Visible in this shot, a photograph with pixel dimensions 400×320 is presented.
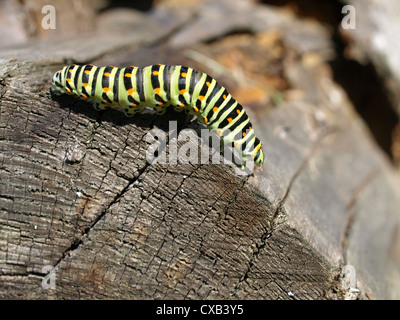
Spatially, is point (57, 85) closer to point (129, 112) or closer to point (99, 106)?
point (99, 106)

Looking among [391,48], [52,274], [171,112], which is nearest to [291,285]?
[171,112]

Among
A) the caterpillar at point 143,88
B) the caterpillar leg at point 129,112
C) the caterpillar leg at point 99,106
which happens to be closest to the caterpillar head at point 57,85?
the caterpillar at point 143,88

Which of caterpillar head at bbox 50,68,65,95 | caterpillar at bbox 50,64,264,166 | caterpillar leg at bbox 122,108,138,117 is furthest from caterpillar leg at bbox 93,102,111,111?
caterpillar head at bbox 50,68,65,95

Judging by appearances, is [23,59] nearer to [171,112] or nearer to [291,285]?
[171,112]

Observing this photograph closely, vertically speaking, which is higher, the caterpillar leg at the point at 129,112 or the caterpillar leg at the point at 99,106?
the caterpillar leg at the point at 99,106

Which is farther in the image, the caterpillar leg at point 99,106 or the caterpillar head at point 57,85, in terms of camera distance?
the caterpillar leg at point 99,106

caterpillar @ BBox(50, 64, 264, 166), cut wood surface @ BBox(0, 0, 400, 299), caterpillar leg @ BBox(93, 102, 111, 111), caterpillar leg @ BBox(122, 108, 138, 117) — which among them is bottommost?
cut wood surface @ BBox(0, 0, 400, 299)

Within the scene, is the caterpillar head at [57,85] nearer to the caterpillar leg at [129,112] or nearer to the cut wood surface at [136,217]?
the cut wood surface at [136,217]

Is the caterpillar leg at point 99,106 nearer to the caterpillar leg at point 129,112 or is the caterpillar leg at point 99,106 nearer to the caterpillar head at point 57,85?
the caterpillar leg at point 129,112

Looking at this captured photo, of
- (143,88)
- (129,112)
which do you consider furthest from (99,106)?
(143,88)

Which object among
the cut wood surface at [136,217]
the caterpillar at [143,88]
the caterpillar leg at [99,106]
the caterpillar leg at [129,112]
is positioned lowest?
the cut wood surface at [136,217]

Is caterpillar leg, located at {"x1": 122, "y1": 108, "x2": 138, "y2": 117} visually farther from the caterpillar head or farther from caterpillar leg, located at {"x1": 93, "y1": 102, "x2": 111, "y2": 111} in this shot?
the caterpillar head
